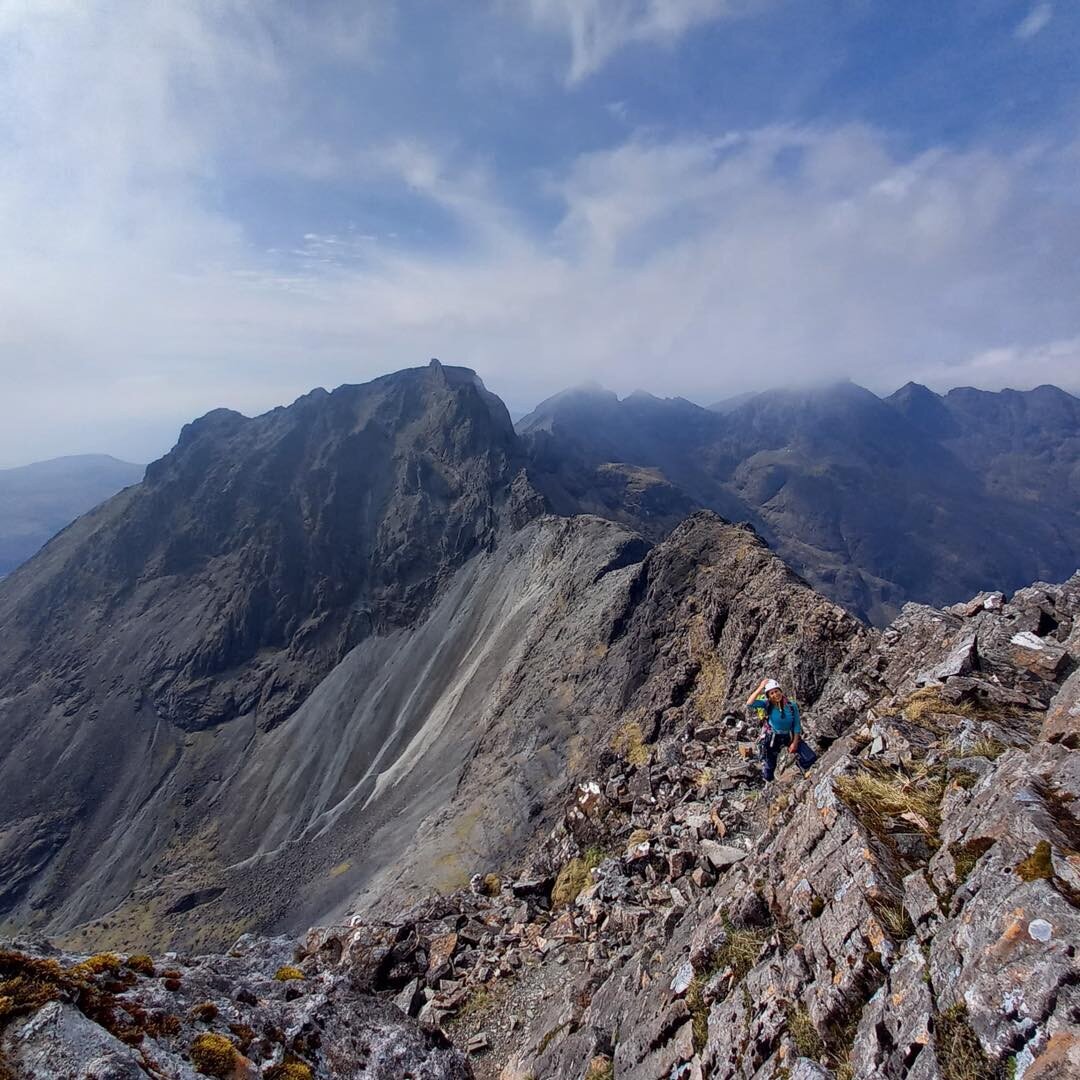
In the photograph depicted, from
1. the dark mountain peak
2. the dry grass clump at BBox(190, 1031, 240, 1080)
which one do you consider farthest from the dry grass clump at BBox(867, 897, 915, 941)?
the dark mountain peak

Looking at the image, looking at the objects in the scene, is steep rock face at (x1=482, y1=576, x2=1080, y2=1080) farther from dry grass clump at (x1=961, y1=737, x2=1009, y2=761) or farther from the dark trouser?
the dark trouser

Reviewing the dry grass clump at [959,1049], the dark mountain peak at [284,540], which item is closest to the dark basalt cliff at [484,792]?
the dry grass clump at [959,1049]

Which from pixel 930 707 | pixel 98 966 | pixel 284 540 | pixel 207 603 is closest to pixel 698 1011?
pixel 930 707

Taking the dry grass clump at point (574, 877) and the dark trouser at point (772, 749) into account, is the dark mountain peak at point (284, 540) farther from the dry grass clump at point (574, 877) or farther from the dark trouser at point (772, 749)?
the dark trouser at point (772, 749)

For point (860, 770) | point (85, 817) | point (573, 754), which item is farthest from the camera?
point (85, 817)

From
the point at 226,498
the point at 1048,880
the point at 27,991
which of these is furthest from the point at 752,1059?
the point at 226,498

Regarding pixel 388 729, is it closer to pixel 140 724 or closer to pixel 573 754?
pixel 573 754
